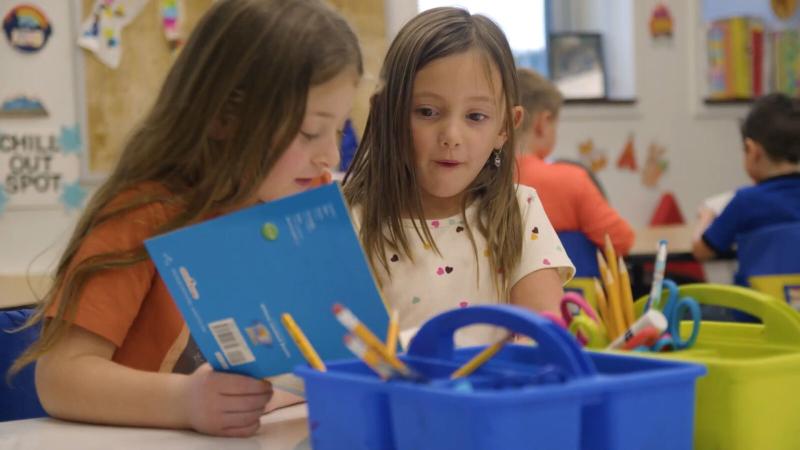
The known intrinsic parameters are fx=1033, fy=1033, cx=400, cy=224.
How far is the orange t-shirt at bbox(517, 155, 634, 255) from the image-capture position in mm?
2984

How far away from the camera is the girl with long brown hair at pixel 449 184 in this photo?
128cm

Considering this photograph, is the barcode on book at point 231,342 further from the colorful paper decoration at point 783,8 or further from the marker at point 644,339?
the colorful paper decoration at point 783,8

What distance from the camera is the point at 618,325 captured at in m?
0.81

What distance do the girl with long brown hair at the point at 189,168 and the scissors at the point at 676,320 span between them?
407 mm

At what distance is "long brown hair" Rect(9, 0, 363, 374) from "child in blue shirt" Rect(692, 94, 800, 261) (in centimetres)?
228

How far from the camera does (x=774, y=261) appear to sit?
2.70 meters

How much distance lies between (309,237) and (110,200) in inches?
16.3

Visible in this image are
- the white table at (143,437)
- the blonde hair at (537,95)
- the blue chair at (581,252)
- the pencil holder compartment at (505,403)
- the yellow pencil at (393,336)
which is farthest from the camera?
the blonde hair at (537,95)

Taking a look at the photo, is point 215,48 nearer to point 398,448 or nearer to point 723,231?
point 398,448

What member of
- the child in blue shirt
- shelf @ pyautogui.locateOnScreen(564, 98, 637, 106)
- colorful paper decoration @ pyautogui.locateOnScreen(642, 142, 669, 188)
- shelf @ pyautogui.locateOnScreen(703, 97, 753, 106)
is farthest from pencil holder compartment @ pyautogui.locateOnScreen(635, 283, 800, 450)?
shelf @ pyautogui.locateOnScreen(703, 97, 753, 106)

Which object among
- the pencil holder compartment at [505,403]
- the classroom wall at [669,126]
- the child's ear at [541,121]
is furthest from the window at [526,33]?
the pencil holder compartment at [505,403]

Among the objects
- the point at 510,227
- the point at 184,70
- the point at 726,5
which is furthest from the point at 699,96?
the point at 184,70

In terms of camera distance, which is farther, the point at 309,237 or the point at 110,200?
the point at 110,200

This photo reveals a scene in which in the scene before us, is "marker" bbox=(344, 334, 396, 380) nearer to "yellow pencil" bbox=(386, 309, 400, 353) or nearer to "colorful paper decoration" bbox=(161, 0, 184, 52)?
"yellow pencil" bbox=(386, 309, 400, 353)
